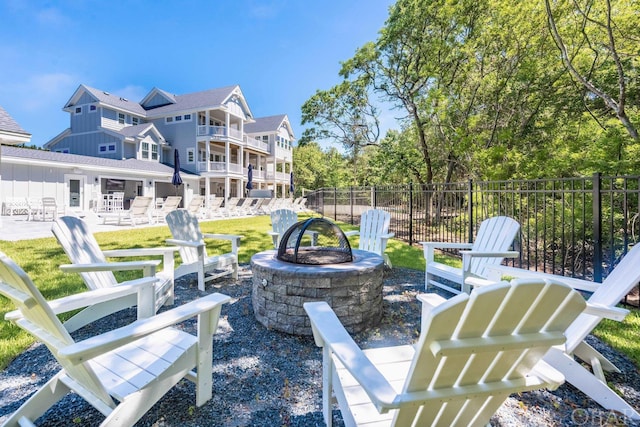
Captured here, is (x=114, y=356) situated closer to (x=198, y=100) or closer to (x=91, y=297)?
(x=91, y=297)

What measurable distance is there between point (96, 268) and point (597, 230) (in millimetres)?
6037

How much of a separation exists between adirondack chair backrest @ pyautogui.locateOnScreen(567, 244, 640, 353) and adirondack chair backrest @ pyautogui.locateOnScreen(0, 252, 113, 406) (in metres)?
2.88

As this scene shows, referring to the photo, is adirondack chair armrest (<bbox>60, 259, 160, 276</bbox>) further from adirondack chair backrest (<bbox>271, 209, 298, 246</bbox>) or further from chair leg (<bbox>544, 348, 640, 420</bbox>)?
chair leg (<bbox>544, 348, 640, 420</bbox>)

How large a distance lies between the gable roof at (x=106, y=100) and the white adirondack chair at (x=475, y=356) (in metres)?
25.5

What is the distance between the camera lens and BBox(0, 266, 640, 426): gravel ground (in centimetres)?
191

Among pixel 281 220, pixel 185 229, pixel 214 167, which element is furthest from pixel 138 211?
pixel 214 167

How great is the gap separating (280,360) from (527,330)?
6.74 feet

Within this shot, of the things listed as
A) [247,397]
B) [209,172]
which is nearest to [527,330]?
[247,397]

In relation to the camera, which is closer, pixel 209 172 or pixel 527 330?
pixel 527 330

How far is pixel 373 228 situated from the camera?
17.9 feet

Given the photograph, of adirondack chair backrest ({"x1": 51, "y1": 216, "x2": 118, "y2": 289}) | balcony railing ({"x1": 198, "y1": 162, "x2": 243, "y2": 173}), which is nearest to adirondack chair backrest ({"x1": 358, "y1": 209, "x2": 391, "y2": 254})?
adirondack chair backrest ({"x1": 51, "y1": 216, "x2": 118, "y2": 289})

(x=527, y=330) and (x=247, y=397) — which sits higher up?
(x=527, y=330)

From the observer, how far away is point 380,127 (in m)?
15.8

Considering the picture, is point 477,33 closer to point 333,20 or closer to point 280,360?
point 333,20
